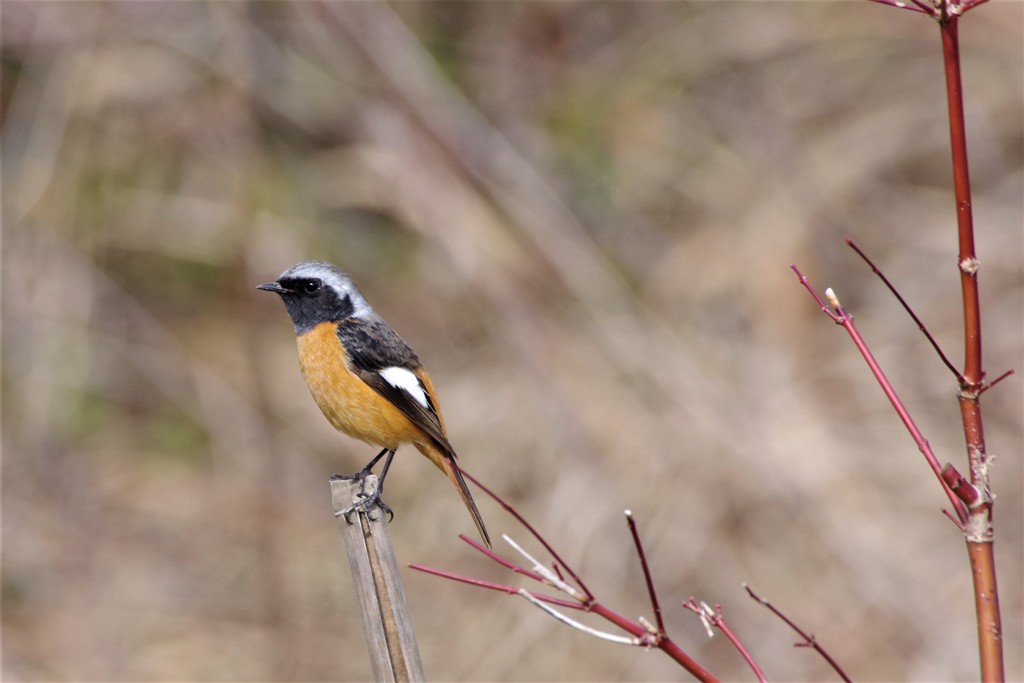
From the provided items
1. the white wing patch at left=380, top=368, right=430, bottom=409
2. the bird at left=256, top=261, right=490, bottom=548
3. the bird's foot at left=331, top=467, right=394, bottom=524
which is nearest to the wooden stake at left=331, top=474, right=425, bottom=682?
the bird's foot at left=331, top=467, right=394, bottom=524

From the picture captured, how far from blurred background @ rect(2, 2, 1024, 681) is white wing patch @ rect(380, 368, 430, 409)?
394 centimetres

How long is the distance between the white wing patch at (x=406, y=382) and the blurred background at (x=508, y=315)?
3941 millimetres

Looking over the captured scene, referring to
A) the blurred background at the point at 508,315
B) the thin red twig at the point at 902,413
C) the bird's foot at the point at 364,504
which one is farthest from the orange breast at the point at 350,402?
the blurred background at the point at 508,315

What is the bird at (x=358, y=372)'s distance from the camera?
13.5 ft

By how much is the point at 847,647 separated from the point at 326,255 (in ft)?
16.1

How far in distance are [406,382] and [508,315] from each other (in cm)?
422

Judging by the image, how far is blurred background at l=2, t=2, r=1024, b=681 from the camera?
26.2 ft

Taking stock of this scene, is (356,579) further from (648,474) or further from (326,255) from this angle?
(326,255)

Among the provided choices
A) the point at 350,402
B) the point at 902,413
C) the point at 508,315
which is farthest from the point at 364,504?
the point at 508,315

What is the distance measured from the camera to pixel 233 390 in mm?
9211

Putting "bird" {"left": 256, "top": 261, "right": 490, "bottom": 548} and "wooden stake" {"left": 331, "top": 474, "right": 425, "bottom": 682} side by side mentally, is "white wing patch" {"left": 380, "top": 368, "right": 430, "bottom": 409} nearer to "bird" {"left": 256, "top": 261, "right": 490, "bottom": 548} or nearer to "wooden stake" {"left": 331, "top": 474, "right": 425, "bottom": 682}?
"bird" {"left": 256, "top": 261, "right": 490, "bottom": 548}

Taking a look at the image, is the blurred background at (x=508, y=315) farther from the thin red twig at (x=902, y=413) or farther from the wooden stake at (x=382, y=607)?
the thin red twig at (x=902, y=413)

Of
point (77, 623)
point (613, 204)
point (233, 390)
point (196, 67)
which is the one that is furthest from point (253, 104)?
point (77, 623)

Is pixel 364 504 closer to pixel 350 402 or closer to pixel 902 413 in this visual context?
pixel 350 402
